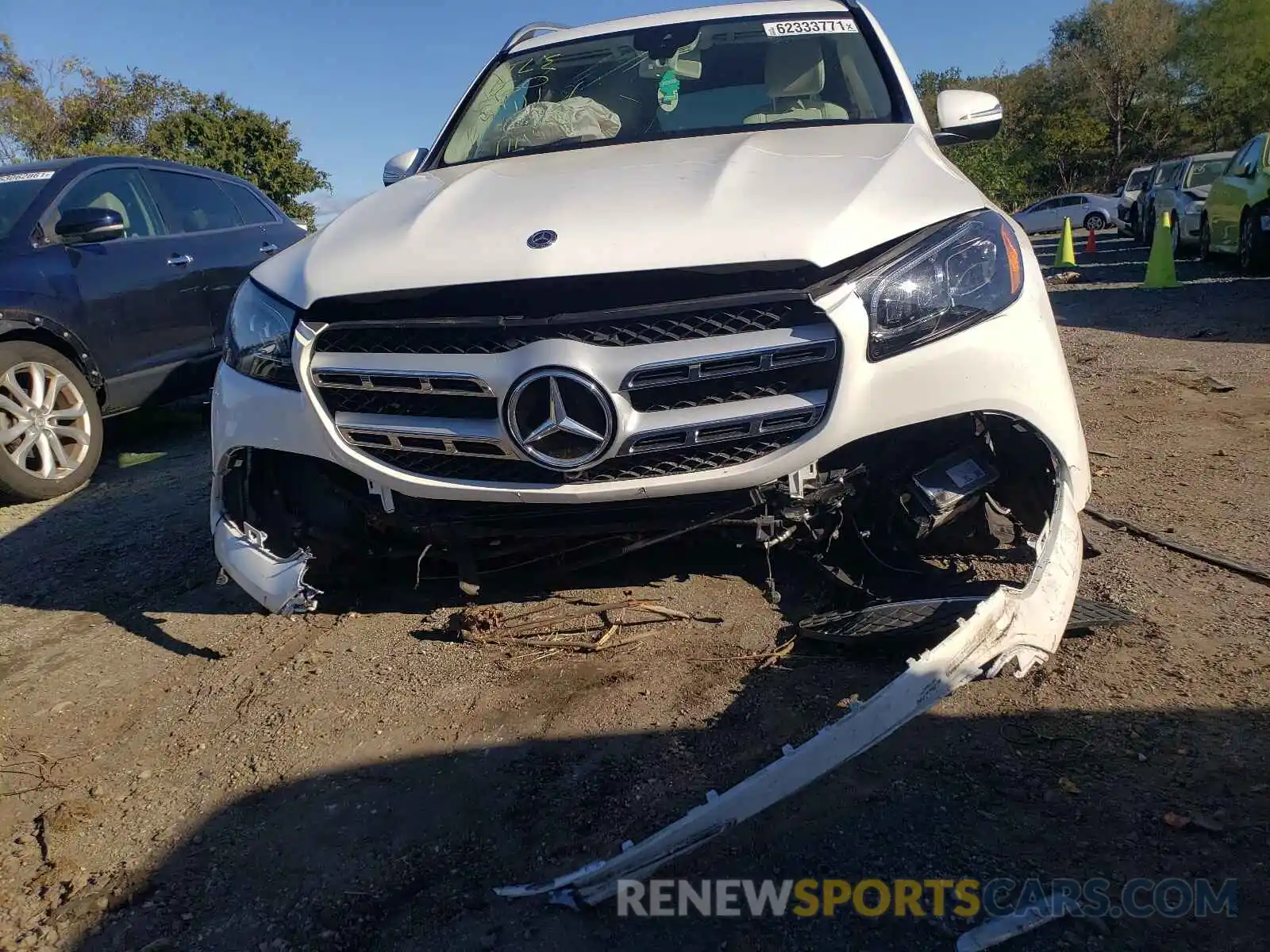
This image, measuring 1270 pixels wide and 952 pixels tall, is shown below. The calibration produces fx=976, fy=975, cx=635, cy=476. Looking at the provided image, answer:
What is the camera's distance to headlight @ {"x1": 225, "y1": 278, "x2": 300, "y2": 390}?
258 cm

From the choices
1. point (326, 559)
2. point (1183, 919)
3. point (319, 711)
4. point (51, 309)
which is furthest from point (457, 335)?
point (51, 309)

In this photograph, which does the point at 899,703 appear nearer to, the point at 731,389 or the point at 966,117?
the point at 731,389

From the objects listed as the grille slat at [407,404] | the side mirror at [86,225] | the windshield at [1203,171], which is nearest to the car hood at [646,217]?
the grille slat at [407,404]

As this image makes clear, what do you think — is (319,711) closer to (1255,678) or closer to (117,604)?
(117,604)

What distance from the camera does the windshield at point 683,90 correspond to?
12.0 feet

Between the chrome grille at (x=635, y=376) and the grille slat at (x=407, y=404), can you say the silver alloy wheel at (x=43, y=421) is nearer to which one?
the grille slat at (x=407, y=404)

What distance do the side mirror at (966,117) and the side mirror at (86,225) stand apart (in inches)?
167

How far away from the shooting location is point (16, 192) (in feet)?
17.6

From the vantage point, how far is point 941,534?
271 cm

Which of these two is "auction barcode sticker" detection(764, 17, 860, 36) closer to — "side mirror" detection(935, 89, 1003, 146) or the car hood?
"side mirror" detection(935, 89, 1003, 146)

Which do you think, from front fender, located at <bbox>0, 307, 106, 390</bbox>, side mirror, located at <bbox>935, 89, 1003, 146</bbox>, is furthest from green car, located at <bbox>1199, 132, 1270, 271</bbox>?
front fender, located at <bbox>0, 307, 106, 390</bbox>

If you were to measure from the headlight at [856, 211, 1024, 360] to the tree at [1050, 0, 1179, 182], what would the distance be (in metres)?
44.6

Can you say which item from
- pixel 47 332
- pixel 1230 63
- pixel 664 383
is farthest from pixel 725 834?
pixel 1230 63

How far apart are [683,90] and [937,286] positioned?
1.96 m
